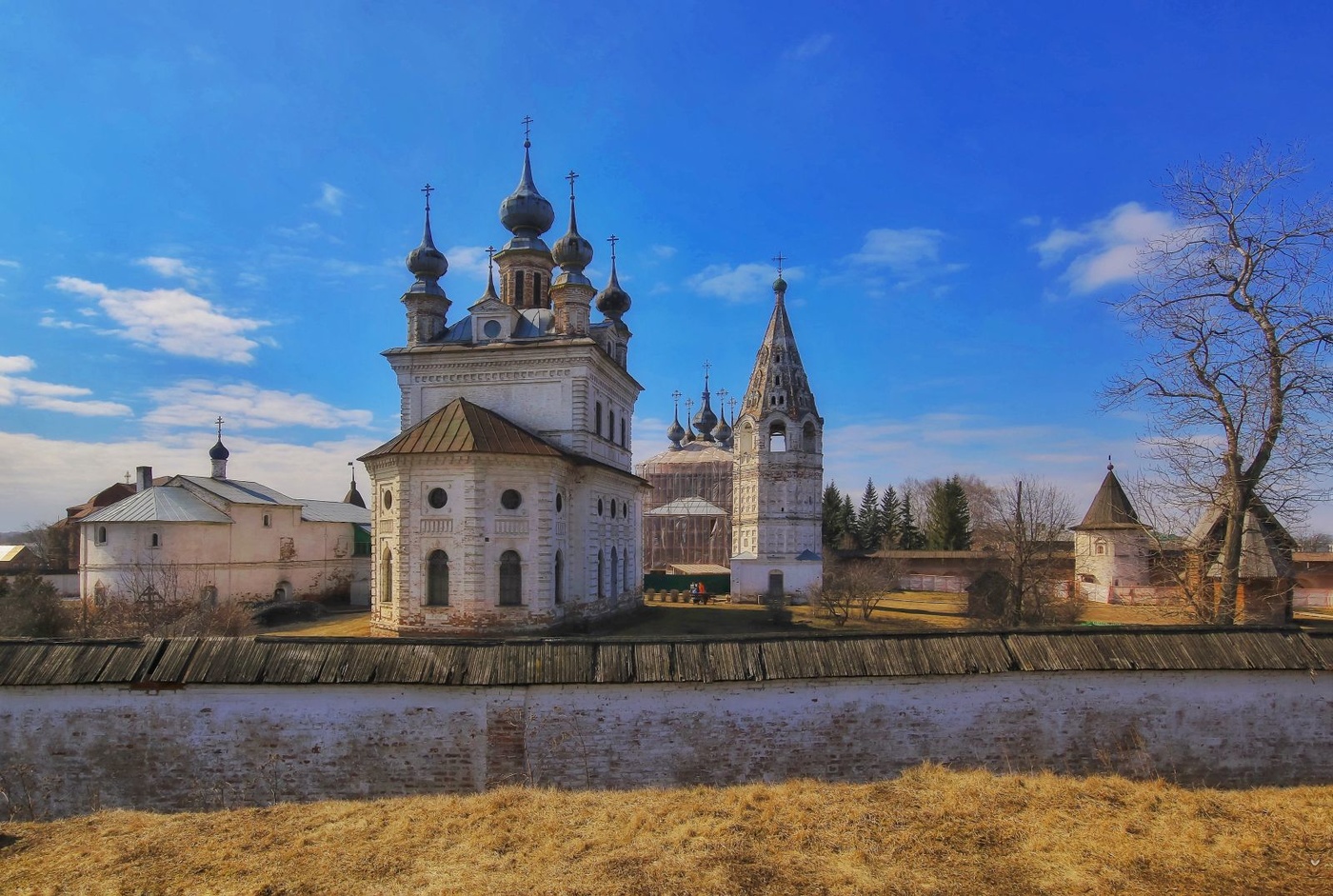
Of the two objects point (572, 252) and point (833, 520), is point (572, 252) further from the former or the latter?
point (833, 520)

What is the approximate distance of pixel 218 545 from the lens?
2831 cm

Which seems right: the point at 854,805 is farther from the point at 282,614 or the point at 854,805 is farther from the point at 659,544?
the point at 659,544

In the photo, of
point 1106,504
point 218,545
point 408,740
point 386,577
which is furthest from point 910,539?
point 408,740

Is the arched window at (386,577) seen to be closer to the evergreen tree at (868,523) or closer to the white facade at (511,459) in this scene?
the white facade at (511,459)

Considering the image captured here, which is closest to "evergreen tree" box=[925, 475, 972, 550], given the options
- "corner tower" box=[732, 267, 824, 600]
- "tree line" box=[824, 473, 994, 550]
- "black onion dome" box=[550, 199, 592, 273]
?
"tree line" box=[824, 473, 994, 550]

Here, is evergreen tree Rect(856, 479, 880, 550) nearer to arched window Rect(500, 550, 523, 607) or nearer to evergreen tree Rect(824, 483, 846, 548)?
evergreen tree Rect(824, 483, 846, 548)

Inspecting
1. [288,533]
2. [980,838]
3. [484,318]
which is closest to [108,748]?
[980,838]

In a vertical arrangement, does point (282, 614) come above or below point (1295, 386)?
below

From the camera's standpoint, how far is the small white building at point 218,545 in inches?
1043

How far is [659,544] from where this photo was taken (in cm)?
5319

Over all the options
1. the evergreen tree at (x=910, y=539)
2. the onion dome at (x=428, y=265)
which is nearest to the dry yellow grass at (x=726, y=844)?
the onion dome at (x=428, y=265)

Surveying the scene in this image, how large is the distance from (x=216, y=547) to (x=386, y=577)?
1172cm

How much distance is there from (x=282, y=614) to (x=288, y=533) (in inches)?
148

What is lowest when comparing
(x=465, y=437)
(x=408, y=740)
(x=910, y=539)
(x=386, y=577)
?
(x=910, y=539)
